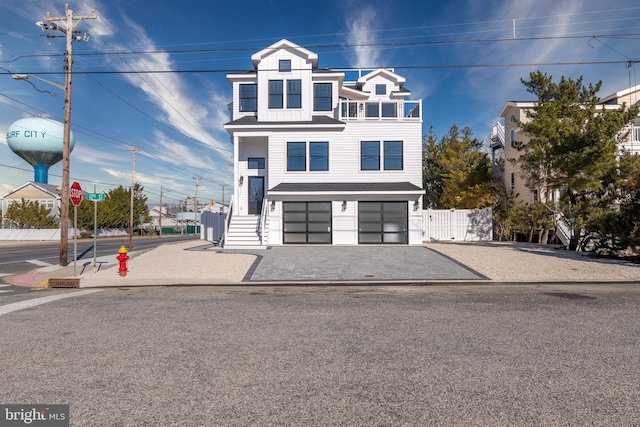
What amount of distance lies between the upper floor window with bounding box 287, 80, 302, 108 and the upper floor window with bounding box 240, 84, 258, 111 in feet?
7.33

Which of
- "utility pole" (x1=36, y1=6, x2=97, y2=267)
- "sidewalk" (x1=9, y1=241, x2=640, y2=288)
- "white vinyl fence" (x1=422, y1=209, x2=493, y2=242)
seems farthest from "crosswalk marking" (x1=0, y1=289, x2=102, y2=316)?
"white vinyl fence" (x1=422, y1=209, x2=493, y2=242)

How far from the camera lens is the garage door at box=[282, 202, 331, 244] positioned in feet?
64.5

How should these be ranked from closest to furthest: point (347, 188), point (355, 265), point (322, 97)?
point (355, 265)
point (347, 188)
point (322, 97)

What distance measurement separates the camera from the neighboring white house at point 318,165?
19.5 meters

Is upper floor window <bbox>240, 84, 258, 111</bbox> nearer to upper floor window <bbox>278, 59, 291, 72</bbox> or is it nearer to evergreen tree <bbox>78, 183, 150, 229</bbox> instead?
upper floor window <bbox>278, 59, 291, 72</bbox>

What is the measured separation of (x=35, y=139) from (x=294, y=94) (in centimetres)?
4853

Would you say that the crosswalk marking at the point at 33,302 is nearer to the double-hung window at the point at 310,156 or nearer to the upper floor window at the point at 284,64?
the double-hung window at the point at 310,156

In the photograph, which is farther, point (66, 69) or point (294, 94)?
point (294, 94)

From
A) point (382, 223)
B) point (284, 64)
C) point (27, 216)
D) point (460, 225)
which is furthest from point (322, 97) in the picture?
point (27, 216)

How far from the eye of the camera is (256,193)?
21.4 meters

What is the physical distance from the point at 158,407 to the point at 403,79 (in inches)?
1168

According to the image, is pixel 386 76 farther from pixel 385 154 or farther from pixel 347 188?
pixel 347 188

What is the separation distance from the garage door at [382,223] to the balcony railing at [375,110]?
5.18 meters

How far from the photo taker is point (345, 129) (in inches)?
792
